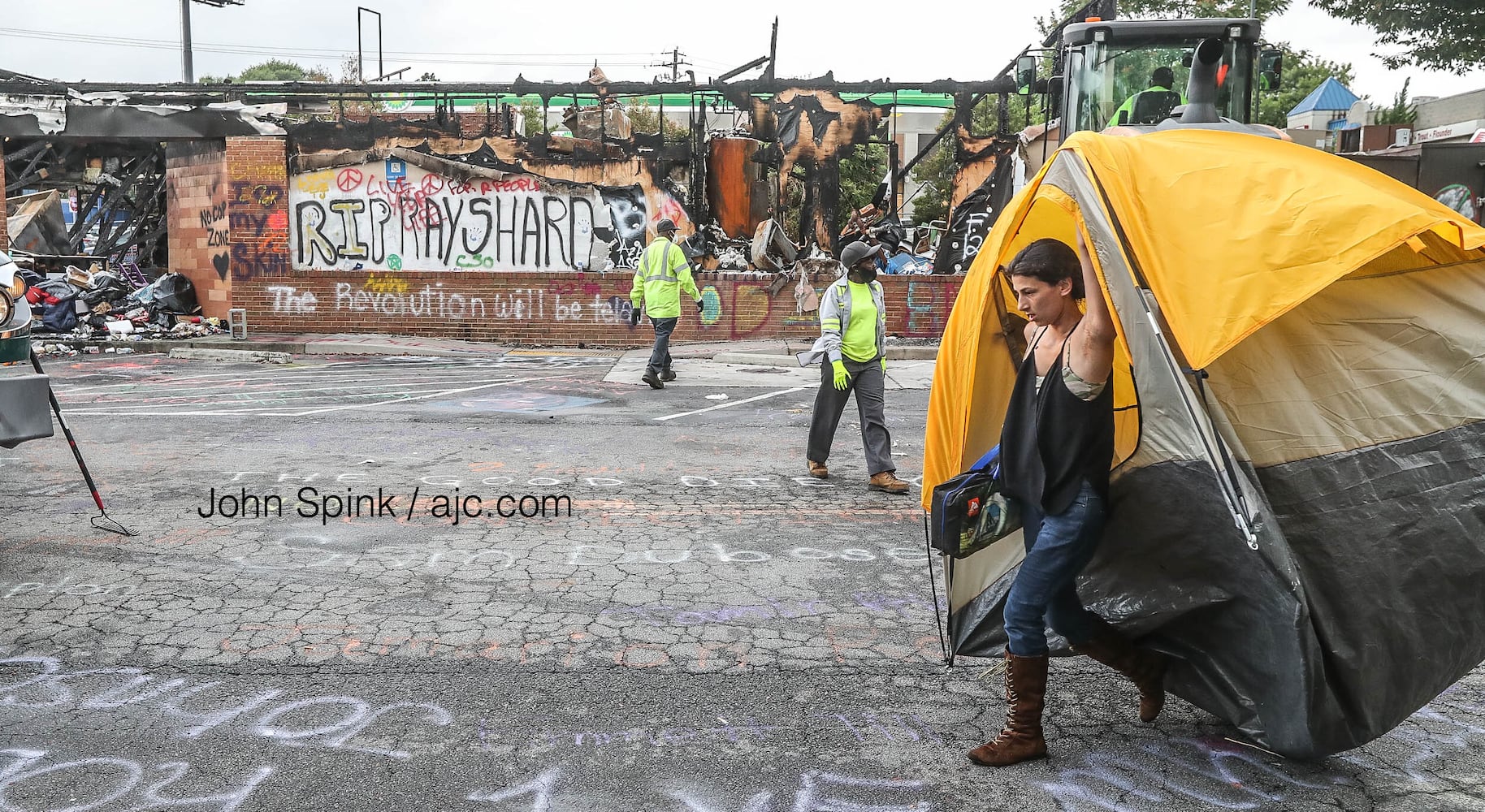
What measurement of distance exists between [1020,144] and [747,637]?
1473 cm

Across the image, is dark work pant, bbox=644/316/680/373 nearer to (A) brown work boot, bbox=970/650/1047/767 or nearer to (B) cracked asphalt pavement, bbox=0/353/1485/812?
(B) cracked asphalt pavement, bbox=0/353/1485/812

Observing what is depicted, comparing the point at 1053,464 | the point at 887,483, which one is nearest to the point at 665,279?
the point at 887,483

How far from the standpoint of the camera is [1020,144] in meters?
17.6

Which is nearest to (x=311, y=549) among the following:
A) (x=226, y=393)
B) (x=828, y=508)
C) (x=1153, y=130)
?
(x=828, y=508)

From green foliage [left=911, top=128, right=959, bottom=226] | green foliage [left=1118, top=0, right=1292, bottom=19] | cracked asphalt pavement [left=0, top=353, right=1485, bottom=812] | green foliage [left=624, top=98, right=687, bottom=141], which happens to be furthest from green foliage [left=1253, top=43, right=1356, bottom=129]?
cracked asphalt pavement [left=0, top=353, right=1485, bottom=812]

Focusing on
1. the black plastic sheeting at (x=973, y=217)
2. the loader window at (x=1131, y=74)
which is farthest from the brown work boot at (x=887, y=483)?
the black plastic sheeting at (x=973, y=217)

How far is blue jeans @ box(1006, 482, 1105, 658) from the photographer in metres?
3.30

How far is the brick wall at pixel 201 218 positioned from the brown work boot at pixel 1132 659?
17.6 metres

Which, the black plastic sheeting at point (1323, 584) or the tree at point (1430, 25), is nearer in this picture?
the black plastic sheeting at point (1323, 584)

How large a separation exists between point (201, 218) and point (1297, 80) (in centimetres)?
3036

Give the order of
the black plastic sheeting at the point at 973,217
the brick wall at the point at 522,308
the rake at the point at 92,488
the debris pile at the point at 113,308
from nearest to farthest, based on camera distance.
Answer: the rake at the point at 92,488, the debris pile at the point at 113,308, the brick wall at the point at 522,308, the black plastic sheeting at the point at 973,217

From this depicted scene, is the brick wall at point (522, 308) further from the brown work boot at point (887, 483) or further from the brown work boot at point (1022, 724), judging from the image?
the brown work boot at point (1022, 724)

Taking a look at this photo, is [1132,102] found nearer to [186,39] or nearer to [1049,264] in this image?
[1049,264]

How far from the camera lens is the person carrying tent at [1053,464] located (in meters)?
3.22
